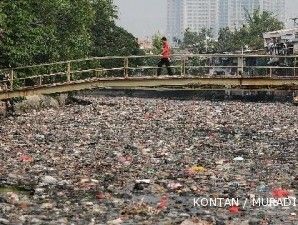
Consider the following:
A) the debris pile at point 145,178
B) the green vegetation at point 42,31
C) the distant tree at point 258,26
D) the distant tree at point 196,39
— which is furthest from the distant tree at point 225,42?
the debris pile at point 145,178

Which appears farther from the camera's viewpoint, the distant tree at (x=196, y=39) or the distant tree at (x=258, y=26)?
the distant tree at (x=196, y=39)

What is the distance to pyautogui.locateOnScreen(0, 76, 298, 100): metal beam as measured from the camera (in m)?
22.7

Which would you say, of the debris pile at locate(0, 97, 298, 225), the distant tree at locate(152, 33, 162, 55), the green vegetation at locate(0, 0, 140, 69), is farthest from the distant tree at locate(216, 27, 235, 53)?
the debris pile at locate(0, 97, 298, 225)

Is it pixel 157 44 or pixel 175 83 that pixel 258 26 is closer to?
pixel 157 44

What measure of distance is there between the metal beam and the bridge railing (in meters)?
0.23

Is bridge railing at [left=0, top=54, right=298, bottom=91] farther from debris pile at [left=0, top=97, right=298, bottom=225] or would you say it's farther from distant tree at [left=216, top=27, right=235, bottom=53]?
distant tree at [left=216, top=27, right=235, bottom=53]

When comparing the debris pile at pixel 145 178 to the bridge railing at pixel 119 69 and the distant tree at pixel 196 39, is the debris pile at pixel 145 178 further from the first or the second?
the distant tree at pixel 196 39

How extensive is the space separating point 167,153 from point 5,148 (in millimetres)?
4724

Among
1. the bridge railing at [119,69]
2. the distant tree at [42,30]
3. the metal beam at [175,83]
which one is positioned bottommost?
the metal beam at [175,83]

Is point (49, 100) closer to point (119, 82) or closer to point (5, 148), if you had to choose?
point (119, 82)

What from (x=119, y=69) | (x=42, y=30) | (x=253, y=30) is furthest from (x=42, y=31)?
(x=253, y=30)

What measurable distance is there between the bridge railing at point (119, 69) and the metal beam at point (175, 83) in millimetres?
234

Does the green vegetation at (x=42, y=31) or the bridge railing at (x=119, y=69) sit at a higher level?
the green vegetation at (x=42, y=31)

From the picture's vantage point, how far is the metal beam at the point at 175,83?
74.5 feet
